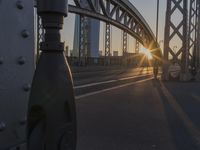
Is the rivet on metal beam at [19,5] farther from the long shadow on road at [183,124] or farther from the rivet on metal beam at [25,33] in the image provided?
the long shadow on road at [183,124]

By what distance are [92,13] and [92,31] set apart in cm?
4907

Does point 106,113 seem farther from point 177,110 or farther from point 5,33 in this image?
point 5,33

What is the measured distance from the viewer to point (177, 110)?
1191 cm

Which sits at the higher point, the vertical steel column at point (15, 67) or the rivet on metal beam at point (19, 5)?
the rivet on metal beam at point (19, 5)

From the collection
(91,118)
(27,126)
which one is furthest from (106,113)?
(27,126)

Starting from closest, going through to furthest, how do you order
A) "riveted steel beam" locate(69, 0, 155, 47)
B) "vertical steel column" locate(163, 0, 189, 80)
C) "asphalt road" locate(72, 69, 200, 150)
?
"asphalt road" locate(72, 69, 200, 150)
"vertical steel column" locate(163, 0, 189, 80)
"riveted steel beam" locate(69, 0, 155, 47)

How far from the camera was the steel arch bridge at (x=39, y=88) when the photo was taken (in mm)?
1820

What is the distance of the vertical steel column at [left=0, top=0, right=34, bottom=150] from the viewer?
1.83 metres

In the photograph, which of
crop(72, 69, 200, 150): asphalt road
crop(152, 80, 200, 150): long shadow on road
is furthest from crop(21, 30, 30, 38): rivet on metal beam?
crop(152, 80, 200, 150): long shadow on road

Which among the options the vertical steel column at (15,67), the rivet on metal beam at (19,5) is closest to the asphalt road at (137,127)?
the vertical steel column at (15,67)

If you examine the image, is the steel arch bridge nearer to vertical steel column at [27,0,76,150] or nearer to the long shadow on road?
vertical steel column at [27,0,76,150]

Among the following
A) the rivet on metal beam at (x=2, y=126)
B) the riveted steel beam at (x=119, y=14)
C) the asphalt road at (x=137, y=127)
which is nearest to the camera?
the rivet on metal beam at (x=2, y=126)

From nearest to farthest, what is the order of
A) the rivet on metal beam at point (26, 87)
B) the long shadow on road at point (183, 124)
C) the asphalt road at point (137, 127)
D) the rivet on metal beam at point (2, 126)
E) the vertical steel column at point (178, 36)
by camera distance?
1. the rivet on metal beam at point (2, 126)
2. the rivet on metal beam at point (26, 87)
3. the asphalt road at point (137, 127)
4. the long shadow on road at point (183, 124)
5. the vertical steel column at point (178, 36)

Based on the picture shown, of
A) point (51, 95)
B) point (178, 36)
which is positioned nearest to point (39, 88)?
point (51, 95)
